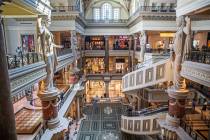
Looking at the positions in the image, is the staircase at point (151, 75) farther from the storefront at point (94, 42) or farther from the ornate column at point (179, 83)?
the storefront at point (94, 42)

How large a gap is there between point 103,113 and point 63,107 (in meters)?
8.54

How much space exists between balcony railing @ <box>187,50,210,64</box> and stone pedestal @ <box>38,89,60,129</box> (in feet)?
22.7

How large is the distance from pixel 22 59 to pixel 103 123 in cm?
1226

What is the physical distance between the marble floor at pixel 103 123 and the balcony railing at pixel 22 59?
8.81 meters

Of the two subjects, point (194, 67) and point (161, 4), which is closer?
point (194, 67)

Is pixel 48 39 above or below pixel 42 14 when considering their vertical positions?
below

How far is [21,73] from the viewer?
7.09 meters

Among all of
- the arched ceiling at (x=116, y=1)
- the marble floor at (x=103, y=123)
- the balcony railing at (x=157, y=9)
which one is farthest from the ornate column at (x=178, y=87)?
the arched ceiling at (x=116, y=1)

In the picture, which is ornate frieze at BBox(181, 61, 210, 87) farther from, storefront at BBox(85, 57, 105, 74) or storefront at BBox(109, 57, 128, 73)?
storefront at BBox(85, 57, 105, 74)

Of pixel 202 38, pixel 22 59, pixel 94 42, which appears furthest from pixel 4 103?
pixel 94 42

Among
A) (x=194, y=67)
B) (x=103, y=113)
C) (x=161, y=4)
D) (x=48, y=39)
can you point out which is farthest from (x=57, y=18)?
(x=194, y=67)

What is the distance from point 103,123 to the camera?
18.2 m

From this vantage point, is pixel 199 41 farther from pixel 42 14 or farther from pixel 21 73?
pixel 21 73

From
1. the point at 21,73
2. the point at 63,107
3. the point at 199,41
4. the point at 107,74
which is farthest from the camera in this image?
the point at 107,74
